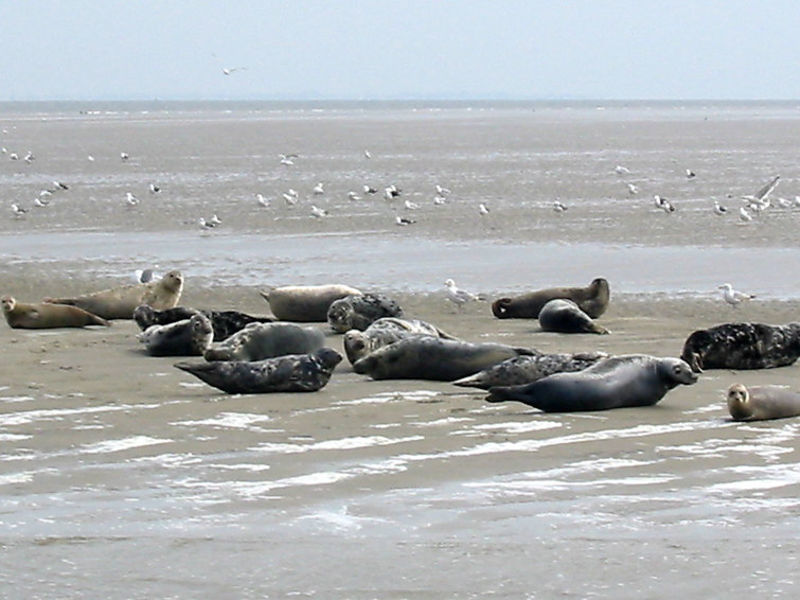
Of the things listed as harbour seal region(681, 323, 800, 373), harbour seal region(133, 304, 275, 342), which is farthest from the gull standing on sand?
harbour seal region(133, 304, 275, 342)

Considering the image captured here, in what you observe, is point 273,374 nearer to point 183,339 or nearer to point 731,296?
point 183,339

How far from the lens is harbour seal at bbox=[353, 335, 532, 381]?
28.0 ft

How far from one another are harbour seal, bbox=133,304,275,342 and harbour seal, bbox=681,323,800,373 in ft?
9.50

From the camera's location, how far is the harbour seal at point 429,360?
8.52 m

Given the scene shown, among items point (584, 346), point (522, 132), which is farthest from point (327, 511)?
point (522, 132)

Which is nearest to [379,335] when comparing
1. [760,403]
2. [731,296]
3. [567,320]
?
[567,320]

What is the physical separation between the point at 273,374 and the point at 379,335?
1.22m

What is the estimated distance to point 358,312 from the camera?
10859mm

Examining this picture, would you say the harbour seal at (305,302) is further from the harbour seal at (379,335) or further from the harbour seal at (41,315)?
the harbour seal at (379,335)

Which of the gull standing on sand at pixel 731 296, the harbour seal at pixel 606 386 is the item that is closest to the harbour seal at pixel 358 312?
the gull standing on sand at pixel 731 296

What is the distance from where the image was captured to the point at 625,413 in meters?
7.48

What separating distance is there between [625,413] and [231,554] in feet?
9.89

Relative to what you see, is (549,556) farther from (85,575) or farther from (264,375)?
(264,375)

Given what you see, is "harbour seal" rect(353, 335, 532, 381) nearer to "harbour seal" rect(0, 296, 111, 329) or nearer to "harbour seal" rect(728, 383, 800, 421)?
"harbour seal" rect(728, 383, 800, 421)
